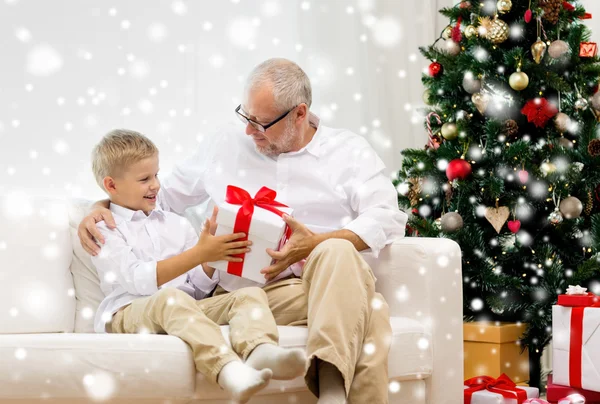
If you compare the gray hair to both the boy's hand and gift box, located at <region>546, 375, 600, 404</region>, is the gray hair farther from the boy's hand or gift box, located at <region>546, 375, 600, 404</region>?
gift box, located at <region>546, 375, 600, 404</region>

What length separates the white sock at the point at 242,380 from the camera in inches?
56.5

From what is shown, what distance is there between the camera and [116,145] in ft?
6.65

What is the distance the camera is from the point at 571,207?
2.62 meters

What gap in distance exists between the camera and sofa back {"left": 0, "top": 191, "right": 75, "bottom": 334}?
1930 millimetres

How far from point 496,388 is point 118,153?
1.32 m

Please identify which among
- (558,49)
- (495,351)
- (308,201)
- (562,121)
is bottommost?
(495,351)

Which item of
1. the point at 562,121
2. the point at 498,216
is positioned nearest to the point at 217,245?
the point at 498,216

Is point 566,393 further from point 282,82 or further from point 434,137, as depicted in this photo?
point 282,82

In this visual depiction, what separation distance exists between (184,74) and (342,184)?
95cm

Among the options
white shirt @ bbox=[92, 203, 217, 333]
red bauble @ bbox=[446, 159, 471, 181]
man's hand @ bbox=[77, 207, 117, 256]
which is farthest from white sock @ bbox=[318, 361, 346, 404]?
red bauble @ bbox=[446, 159, 471, 181]

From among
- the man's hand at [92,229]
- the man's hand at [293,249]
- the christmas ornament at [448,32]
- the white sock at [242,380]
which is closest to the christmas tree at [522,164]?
the christmas ornament at [448,32]

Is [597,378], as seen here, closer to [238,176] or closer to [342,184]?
[342,184]

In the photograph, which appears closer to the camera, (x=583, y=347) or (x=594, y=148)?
(x=583, y=347)

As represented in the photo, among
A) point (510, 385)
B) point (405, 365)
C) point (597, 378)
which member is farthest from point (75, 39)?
point (597, 378)
